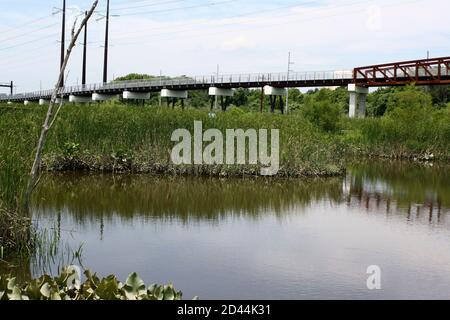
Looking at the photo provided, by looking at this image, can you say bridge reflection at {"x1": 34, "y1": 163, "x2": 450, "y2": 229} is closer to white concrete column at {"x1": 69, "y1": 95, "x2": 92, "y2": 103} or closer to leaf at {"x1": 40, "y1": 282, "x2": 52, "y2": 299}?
leaf at {"x1": 40, "y1": 282, "x2": 52, "y2": 299}

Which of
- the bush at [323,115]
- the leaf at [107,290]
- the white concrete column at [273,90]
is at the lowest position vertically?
the leaf at [107,290]

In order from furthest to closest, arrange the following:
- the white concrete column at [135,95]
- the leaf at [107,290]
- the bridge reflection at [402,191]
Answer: the white concrete column at [135,95]
the bridge reflection at [402,191]
the leaf at [107,290]

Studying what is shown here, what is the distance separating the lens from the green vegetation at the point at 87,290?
442 cm

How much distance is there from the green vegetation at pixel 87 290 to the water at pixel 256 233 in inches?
63.4

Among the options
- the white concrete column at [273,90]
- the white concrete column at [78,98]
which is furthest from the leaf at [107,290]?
the white concrete column at [78,98]

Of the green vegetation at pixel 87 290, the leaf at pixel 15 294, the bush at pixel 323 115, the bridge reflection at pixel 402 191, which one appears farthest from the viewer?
the bush at pixel 323 115

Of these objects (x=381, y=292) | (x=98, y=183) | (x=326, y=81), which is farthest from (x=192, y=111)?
(x=326, y=81)

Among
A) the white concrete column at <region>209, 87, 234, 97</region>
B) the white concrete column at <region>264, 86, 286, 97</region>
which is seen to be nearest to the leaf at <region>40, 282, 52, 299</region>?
the white concrete column at <region>264, 86, 286, 97</region>

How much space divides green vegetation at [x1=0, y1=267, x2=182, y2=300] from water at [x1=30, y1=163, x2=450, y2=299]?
1.61 meters

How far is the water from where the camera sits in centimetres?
680

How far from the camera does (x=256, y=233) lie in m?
9.36

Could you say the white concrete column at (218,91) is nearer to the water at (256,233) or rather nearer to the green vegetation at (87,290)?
the water at (256,233)

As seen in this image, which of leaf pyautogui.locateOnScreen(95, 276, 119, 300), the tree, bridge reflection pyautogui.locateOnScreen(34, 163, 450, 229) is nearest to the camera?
leaf pyautogui.locateOnScreen(95, 276, 119, 300)
